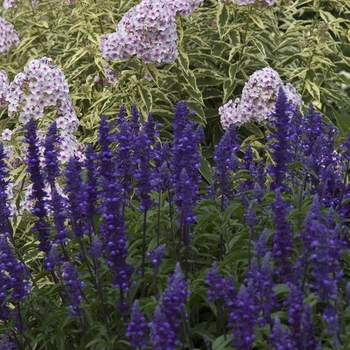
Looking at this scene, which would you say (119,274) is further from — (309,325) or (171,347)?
(309,325)

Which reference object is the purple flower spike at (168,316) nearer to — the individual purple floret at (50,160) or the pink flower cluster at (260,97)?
the individual purple floret at (50,160)

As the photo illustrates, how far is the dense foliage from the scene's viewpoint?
363 centimetres

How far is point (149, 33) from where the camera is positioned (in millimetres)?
6715

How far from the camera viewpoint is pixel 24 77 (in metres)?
6.42

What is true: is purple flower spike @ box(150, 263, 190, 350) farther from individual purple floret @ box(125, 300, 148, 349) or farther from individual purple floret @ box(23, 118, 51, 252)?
individual purple floret @ box(23, 118, 51, 252)

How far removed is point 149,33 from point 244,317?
3779 millimetres

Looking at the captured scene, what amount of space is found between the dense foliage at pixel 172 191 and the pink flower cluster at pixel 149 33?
0.05 feet

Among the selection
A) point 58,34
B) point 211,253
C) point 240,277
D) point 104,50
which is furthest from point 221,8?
point 240,277

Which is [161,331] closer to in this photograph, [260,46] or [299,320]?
[299,320]

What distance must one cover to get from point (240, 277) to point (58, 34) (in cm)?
499

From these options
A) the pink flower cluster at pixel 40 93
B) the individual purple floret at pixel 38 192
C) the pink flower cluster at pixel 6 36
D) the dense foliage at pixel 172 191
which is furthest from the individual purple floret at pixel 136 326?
the pink flower cluster at pixel 6 36

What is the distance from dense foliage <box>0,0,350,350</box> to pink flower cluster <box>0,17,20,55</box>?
0.06 feet

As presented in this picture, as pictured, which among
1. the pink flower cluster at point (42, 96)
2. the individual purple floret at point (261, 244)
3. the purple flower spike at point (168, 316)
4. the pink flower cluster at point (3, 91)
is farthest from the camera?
the pink flower cluster at point (3, 91)

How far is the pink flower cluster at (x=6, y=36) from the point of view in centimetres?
827
